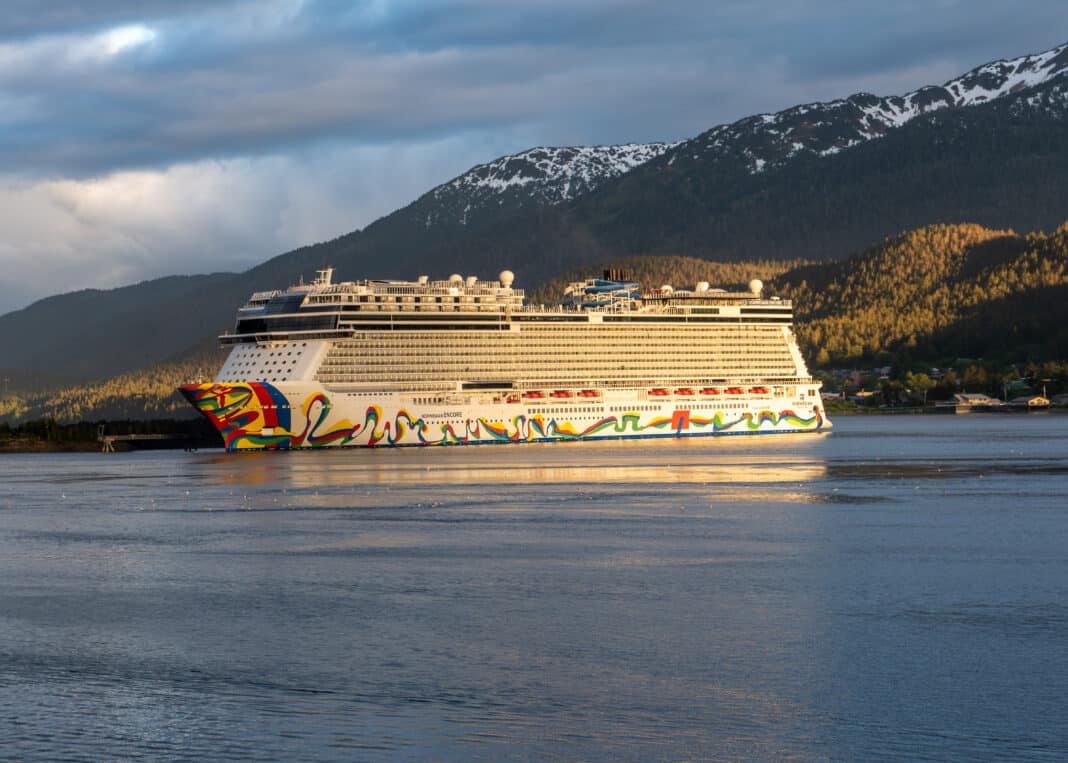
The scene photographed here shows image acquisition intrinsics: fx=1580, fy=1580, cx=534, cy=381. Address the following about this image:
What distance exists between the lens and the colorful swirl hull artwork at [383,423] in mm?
105688

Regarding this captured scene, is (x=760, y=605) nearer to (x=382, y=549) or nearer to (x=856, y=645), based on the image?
(x=856, y=645)

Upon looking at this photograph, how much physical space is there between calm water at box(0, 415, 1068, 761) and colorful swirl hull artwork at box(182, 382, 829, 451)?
127ft

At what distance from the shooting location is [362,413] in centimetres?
11000

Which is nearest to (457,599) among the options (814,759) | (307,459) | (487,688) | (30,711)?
(487,688)

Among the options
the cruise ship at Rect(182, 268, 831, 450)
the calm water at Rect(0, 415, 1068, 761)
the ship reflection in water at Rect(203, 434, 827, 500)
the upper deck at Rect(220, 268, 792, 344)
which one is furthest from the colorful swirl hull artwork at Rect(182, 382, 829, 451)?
the calm water at Rect(0, 415, 1068, 761)

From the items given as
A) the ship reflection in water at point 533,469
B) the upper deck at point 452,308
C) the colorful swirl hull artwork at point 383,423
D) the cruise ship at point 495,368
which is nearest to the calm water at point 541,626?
the ship reflection in water at point 533,469

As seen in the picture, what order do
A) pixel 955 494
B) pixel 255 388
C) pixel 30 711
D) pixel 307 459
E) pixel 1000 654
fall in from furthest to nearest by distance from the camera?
pixel 255 388
pixel 307 459
pixel 955 494
pixel 1000 654
pixel 30 711

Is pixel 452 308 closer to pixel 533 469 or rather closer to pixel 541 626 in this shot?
pixel 533 469

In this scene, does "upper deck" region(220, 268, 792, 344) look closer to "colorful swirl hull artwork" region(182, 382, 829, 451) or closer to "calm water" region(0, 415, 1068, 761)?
"colorful swirl hull artwork" region(182, 382, 829, 451)

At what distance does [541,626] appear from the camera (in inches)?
1298

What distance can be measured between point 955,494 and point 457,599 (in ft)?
113

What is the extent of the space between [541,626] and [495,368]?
85053 mm

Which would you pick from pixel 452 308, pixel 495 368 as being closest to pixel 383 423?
pixel 495 368

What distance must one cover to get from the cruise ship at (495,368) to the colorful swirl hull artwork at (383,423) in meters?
0.10
